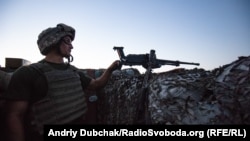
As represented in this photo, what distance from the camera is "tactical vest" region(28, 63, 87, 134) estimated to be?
2.54 meters

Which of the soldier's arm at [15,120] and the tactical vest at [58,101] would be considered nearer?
the soldier's arm at [15,120]

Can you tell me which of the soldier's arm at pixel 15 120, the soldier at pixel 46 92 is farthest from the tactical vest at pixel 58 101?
the soldier's arm at pixel 15 120

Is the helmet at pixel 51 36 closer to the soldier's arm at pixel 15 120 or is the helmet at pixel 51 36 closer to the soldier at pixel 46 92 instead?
the soldier at pixel 46 92

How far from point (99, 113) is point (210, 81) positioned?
1.96m

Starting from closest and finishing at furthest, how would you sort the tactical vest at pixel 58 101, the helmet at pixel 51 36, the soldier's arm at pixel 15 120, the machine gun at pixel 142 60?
the soldier's arm at pixel 15 120 → the tactical vest at pixel 58 101 → the helmet at pixel 51 36 → the machine gun at pixel 142 60

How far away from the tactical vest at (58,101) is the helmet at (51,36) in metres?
0.31

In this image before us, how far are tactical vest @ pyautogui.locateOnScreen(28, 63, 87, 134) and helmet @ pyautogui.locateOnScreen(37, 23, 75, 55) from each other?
12.1 inches

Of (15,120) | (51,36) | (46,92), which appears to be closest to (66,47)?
(51,36)

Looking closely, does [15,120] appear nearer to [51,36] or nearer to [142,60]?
[51,36]

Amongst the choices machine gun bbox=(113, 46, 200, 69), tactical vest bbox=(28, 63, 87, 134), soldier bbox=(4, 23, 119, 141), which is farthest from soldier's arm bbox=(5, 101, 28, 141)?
machine gun bbox=(113, 46, 200, 69)

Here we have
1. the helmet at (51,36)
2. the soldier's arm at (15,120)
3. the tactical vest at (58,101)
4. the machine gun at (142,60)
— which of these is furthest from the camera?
the machine gun at (142,60)

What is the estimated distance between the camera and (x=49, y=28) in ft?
10.0

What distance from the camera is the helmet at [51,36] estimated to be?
2938mm

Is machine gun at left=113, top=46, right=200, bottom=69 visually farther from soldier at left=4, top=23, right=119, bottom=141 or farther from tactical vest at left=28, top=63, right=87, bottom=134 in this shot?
tactical vest at left=28, top=63, right=87, bottom=134
